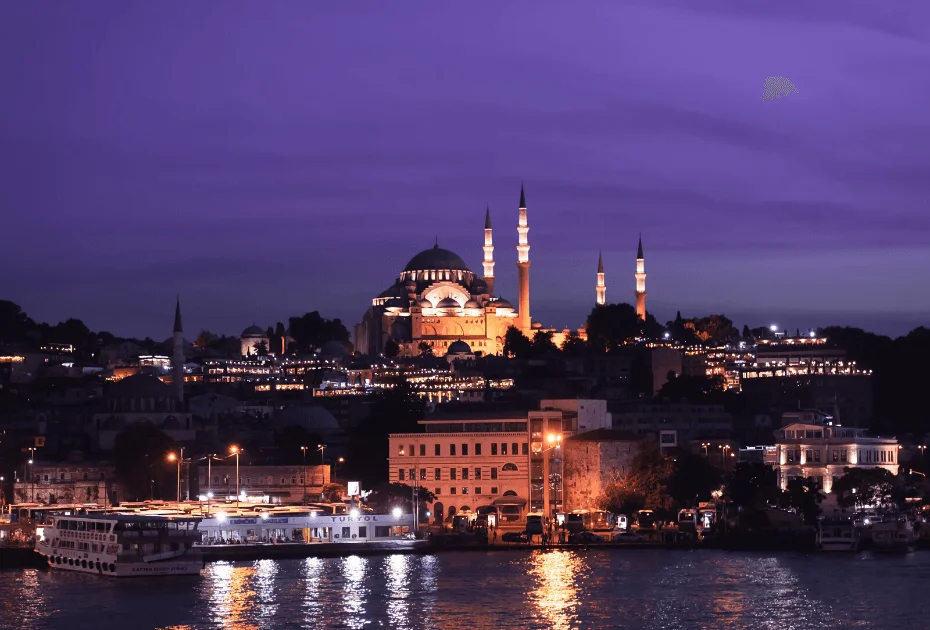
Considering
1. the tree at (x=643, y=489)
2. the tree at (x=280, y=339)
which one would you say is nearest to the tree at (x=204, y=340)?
the tree at (x=280, y=339)

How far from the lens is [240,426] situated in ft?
288

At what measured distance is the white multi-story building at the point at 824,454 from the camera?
236 ft

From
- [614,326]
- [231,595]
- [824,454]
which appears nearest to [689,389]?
[824,454]

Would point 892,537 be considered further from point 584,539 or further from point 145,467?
point 145,467

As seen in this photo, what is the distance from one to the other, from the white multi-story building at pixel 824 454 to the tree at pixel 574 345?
35.5 metres

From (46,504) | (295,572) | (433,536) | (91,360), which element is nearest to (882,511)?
(433,536)

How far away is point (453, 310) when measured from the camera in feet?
408

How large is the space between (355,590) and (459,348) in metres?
71.9

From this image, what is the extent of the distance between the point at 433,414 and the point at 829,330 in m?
35.6

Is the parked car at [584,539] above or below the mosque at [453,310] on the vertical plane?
below

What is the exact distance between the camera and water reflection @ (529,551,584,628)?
137 feet

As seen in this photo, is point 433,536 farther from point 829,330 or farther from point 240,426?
point 829,330

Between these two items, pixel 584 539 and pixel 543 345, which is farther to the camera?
pixel 543 345

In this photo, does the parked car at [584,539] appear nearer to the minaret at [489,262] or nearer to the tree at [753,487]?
the tree at [753,487]
